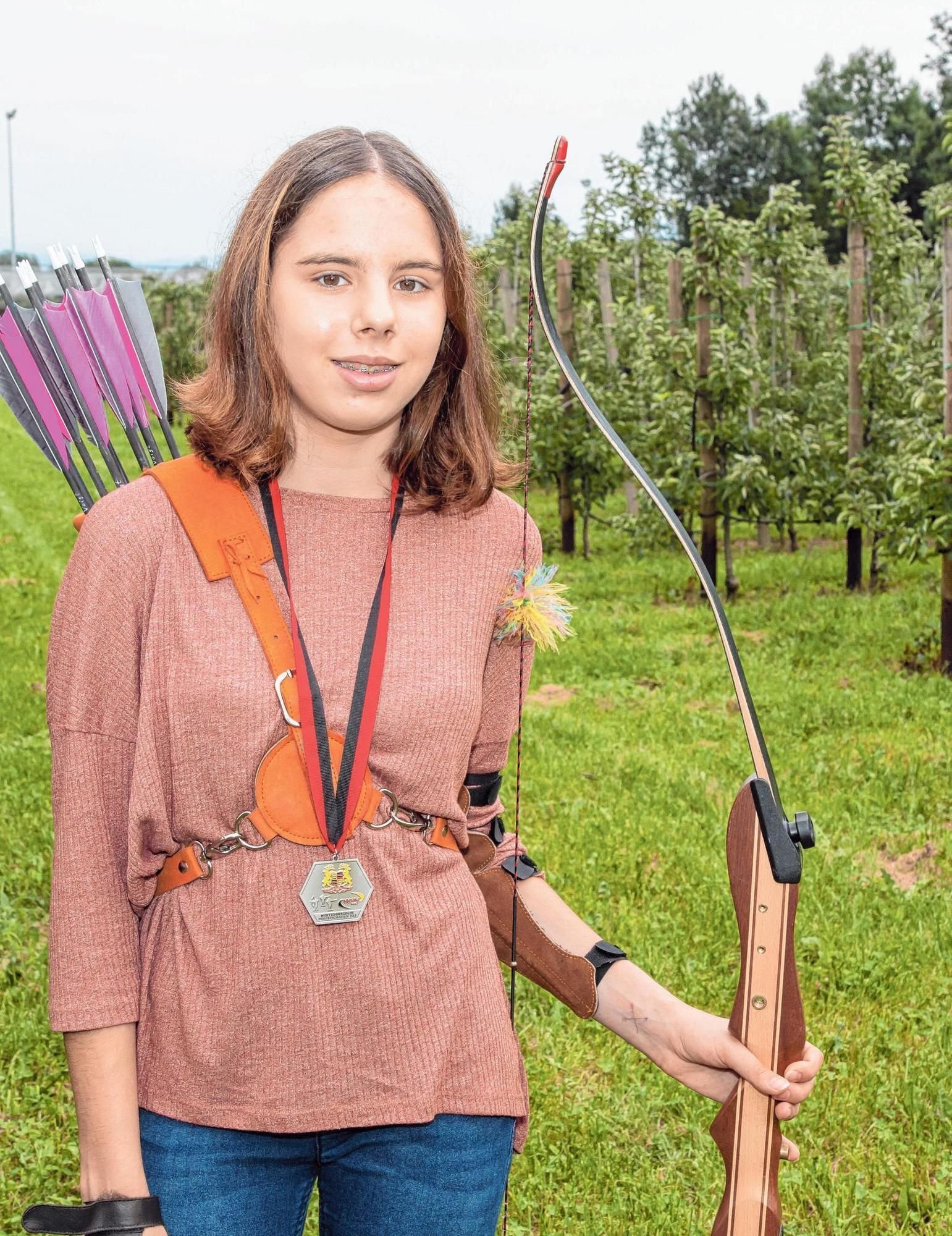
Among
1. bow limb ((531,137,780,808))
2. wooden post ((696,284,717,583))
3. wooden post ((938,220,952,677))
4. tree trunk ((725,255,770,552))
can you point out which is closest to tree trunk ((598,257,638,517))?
tree trunk ((725,255,770,552))

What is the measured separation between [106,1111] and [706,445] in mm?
8701

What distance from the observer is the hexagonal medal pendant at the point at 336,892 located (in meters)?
1.38

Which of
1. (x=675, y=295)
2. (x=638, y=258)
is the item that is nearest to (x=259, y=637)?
(x=675, y=295)

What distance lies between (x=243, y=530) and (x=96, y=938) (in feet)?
1.49

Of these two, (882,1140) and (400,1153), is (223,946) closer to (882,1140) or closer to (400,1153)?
(400,1153)

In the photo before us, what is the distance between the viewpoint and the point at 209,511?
1.41 meters

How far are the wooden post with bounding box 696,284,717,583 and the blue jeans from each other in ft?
26.7

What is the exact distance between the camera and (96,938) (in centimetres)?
136

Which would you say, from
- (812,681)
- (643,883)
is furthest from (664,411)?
(643,883)

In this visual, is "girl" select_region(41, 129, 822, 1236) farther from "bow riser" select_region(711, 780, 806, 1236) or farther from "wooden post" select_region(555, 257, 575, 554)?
"wooden post" select_region(555, 257, 575, 554)

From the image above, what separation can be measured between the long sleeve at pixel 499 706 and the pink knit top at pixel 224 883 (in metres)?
0.20

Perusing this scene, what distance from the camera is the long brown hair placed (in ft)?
4.77

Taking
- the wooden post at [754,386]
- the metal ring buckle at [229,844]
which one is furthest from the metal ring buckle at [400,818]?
the wooden post at [754,386]

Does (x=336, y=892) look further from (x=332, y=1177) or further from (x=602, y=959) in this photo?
(x=602, y=959)
